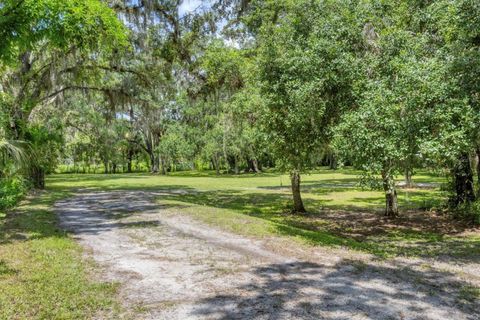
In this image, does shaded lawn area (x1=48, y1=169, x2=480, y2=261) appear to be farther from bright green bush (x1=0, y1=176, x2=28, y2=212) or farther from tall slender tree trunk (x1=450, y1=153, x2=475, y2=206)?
bright green bush (x1=0, y1=176, x2=28, y2=212)

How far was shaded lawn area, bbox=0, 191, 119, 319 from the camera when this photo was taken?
15.6ft

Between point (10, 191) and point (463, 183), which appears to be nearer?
point (10, 191)

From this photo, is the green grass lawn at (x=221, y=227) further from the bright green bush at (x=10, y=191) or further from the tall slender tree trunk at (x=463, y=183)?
the tall slender tree trunk at (x=463, y=183)

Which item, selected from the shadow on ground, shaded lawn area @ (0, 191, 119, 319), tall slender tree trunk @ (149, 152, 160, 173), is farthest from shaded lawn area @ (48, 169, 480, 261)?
tall slender tree trunk @ (149, 152, 160, 173)

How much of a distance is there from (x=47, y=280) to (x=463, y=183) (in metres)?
14.0

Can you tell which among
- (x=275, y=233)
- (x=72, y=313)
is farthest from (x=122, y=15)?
(x=72, y=313)

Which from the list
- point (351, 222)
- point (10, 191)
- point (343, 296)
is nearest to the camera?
point (343, 296)

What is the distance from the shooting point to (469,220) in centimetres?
1323

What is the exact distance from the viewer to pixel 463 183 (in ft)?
47.2

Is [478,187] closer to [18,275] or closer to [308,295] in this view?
[308,295]

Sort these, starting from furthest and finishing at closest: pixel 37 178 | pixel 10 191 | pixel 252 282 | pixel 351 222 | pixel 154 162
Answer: pixel 154 162 < pixel 37 178 < pixel 351 222 < pixel 10 191 < pixel 252 282

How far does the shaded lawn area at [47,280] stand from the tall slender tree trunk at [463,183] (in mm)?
12557

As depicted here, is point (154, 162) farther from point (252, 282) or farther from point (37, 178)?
point (252, 282)

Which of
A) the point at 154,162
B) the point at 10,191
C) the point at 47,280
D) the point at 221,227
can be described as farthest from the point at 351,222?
the point at 154,162
